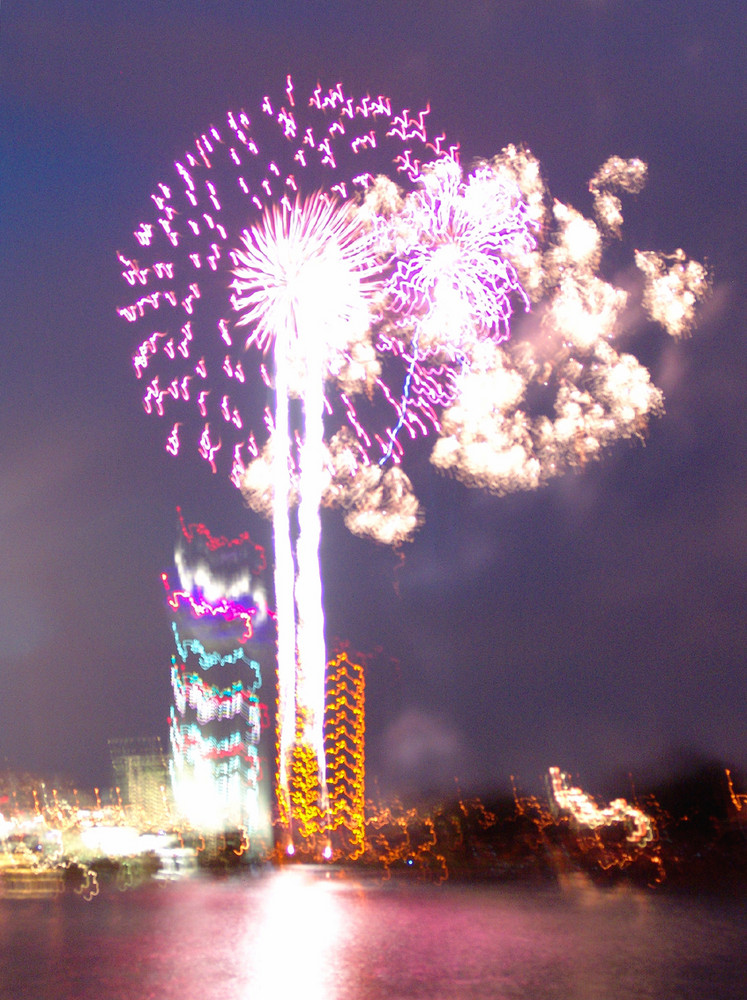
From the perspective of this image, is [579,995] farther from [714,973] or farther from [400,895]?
[400,895]

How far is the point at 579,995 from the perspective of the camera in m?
8.83

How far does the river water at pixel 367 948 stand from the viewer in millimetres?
9203

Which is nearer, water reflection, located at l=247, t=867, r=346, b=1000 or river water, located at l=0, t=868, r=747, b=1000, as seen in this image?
river water, located at l=0, t=868, r=747, b=1000

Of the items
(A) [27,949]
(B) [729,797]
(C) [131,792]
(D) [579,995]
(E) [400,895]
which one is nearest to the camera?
(D) [579,995]

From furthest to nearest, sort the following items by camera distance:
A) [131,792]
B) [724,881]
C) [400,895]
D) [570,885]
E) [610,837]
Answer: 1. [131,792]
2. [610,837]
3. [724,881]
4. [570,885]
5. [400,895]

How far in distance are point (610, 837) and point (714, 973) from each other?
4128cm

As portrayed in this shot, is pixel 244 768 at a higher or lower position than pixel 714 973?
higher

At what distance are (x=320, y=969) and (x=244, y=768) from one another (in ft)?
317

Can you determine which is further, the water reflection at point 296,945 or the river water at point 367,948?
the water reflection at point 296,945

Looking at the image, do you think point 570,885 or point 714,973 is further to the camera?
point 570,885

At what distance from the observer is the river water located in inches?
362

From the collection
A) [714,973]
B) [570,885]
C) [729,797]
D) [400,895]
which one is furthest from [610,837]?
[714,973]

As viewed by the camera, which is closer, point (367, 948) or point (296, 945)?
point (367, 948)

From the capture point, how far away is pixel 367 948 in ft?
39.8
